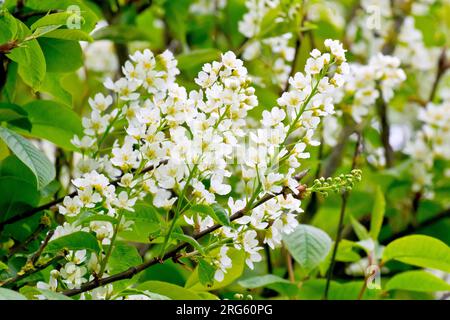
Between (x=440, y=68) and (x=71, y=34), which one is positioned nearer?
(x=71, y=34)

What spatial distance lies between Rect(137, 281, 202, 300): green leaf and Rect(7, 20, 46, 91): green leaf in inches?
11.4

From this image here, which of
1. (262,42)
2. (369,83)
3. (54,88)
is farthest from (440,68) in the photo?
(54,88)

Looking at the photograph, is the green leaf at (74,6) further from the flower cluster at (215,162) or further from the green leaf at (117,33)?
the green leaf at (117,33)

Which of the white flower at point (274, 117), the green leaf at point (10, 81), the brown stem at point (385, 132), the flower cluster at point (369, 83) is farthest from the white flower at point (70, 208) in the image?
the brown stem at point (385, 132)

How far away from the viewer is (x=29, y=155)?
1.03 meters

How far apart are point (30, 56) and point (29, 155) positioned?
126 millimetres

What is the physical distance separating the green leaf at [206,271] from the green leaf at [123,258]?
0.26 feet

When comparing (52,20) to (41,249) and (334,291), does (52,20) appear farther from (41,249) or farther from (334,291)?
(334,291)

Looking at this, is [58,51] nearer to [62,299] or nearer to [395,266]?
[62,299]

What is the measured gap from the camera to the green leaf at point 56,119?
4.16ft

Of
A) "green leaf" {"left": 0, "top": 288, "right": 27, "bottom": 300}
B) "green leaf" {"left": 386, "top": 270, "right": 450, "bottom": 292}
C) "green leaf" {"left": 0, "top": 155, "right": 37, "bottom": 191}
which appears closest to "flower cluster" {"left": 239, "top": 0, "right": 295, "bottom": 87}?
"green leaf" {"left": 386, "top": 270, "right": 450, "bottom": 292}

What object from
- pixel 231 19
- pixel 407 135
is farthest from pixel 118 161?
pixel 407 135

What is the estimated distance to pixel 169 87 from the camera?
0.97 meters
